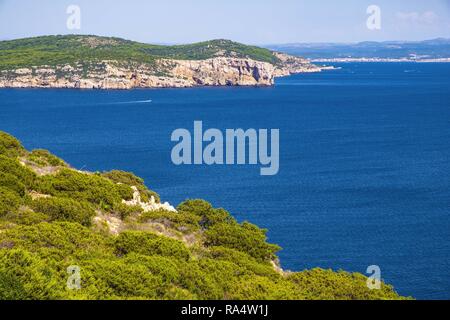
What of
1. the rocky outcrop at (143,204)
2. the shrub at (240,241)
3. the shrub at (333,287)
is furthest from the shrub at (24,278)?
the rocky outcrop at (143,204)

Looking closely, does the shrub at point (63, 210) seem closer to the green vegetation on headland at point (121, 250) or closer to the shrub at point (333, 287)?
the green vegetation on headland at point (121, 250)

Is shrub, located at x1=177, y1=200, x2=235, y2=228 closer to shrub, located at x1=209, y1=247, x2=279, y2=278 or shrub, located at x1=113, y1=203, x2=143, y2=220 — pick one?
shrub, located at x1=113, y1=203, x2=143, y2=220

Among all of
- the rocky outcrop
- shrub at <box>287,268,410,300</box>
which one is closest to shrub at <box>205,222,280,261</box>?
the rocky outcrop

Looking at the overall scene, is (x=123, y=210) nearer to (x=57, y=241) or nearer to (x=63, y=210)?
(x=63, y=210)
